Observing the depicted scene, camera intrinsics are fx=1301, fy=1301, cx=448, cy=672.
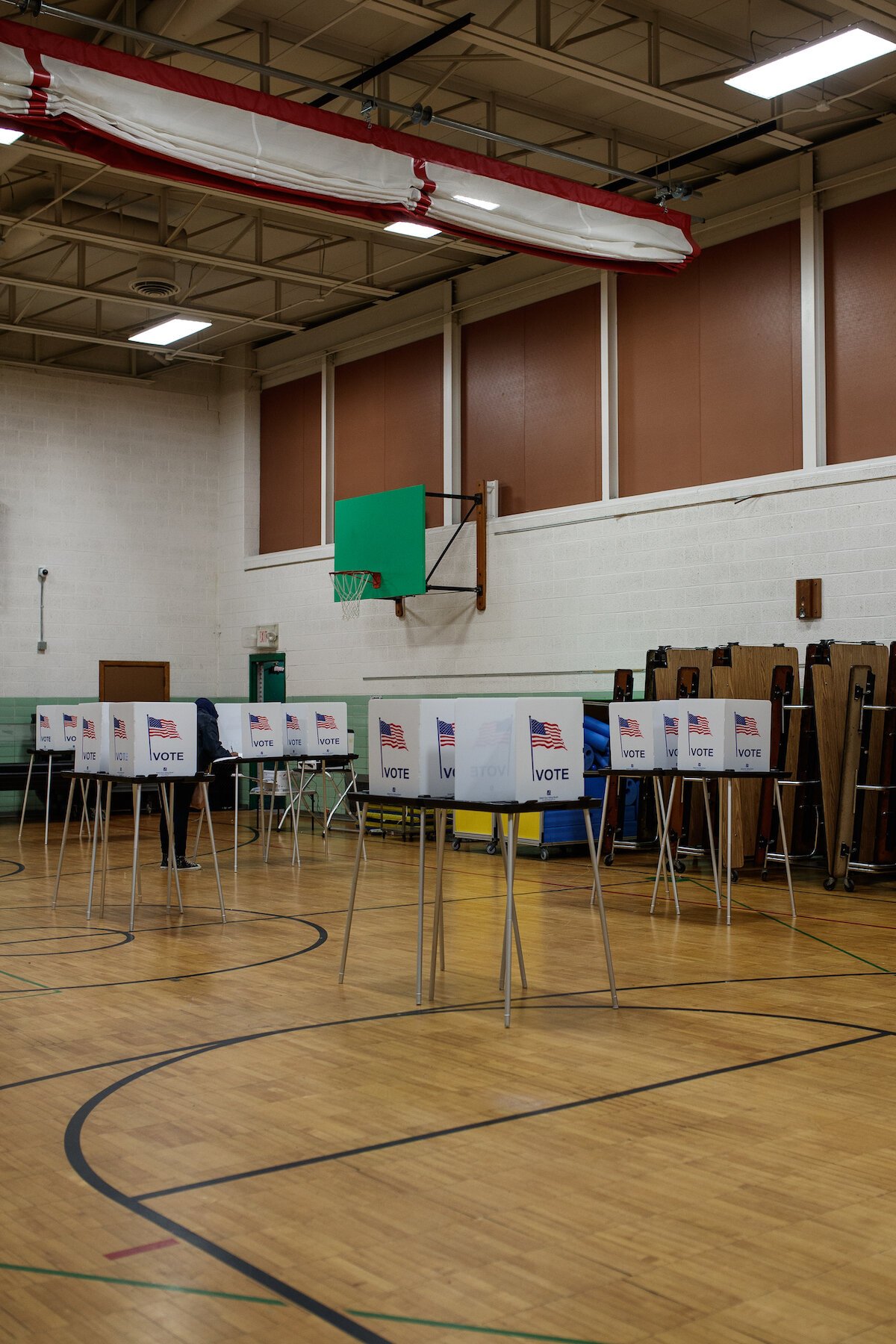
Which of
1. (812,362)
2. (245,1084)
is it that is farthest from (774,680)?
(245,1084)

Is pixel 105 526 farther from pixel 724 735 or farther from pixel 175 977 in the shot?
pixel 175 977

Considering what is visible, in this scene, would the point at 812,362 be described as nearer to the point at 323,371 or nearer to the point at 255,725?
the point at 255,725

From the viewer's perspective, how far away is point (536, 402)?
13695 millimetres

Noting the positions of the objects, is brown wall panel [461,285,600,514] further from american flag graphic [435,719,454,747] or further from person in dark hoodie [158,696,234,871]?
american flag graphic [435,719,454,747]

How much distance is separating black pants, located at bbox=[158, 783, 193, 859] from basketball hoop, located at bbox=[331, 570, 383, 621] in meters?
4.19

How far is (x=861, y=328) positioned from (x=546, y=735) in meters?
6.79

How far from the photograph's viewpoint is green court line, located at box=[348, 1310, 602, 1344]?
8.62ft

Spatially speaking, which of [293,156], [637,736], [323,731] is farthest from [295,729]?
[293,156]

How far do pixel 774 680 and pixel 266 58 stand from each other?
20.1ft

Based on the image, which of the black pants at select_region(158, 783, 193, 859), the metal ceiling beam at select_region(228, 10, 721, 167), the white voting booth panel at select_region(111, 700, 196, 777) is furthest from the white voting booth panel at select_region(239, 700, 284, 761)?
the metal ceiling beam at select_region(228, 10, 721, 167)

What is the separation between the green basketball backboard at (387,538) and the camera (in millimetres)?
14156

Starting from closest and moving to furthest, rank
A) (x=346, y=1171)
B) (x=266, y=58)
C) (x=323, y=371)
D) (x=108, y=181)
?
(x=346, y=1171), (x=266, y=58), (x=108, y=181), (x=323, y=371)

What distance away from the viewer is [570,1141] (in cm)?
389

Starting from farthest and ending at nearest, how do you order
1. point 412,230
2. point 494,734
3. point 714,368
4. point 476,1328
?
point 714,368
point 412,230
point 494,734
point 476,1328
